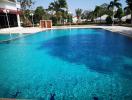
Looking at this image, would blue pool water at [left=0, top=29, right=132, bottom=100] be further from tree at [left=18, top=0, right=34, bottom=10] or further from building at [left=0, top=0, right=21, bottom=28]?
tree at [left=18, top=0, right=34, bottom=10]

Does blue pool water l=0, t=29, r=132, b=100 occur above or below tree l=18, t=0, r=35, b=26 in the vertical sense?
below

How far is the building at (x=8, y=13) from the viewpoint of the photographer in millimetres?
25242

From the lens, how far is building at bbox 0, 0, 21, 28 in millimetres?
25242

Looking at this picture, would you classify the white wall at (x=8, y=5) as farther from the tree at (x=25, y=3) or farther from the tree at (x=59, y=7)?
the tree at (x=59, y=7)

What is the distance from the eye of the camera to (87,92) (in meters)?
5.25

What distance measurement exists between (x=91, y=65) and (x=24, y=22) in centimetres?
3581

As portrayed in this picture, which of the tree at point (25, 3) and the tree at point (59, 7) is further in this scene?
the tree at point (59, 7)

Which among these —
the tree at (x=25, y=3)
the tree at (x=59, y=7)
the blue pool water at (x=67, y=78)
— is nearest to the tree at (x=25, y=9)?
the tree at (x=25, y=3)

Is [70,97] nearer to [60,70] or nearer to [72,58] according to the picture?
[60,70]

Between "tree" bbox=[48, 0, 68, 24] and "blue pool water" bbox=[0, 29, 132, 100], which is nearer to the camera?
"blue pool water" bbox=[0, 29, 132, 100]

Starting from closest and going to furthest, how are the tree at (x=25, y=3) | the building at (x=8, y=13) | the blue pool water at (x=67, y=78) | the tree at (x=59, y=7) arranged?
the blue pool water at (x=67, y=78) < the building at (x=8, y=13) < the tree at (x=25, y=3) < the tree at (x=59, y=7)

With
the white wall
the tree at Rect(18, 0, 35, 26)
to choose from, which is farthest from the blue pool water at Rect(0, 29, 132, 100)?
the tree at Rect(18, 0, 35, 26)

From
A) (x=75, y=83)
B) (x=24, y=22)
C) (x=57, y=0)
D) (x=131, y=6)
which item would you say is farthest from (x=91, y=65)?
(x=57, y=0)

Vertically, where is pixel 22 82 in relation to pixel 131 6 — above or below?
below
